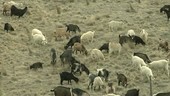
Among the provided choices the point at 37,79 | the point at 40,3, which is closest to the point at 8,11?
the point at 40,3

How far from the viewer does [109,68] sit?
2181cm

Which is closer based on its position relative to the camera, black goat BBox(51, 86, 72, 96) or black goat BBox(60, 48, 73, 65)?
black goat BBox(51, 86, 72, 96)

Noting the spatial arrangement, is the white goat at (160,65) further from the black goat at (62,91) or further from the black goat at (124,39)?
the black goat at (62,91)

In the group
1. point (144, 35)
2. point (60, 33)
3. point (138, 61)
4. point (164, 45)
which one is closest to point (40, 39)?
point (60, 33)

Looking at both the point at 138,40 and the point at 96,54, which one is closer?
the point at 96,54

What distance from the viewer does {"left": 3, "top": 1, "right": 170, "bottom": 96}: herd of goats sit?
1886cm

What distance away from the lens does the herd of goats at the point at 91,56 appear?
61.9 feet

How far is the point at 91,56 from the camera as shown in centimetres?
2272

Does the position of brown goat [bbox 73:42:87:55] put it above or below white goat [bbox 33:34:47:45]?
below

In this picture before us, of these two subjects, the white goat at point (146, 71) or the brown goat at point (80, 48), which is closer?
the white goat at point (146, 71)

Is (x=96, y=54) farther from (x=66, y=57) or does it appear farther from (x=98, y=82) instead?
(x=98, y=82)

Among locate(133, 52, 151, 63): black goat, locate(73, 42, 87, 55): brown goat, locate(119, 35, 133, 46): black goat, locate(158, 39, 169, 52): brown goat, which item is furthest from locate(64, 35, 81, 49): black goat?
locate(158, 39, 169, 52): brown goat

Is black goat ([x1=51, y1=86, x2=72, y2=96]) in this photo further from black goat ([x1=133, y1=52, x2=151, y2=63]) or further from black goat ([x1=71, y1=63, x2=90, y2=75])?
black goat ([x1=133, y1=52, x2=151, y2=63])

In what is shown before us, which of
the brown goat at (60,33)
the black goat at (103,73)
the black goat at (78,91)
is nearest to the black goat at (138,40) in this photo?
the brown goat at (60,33)
